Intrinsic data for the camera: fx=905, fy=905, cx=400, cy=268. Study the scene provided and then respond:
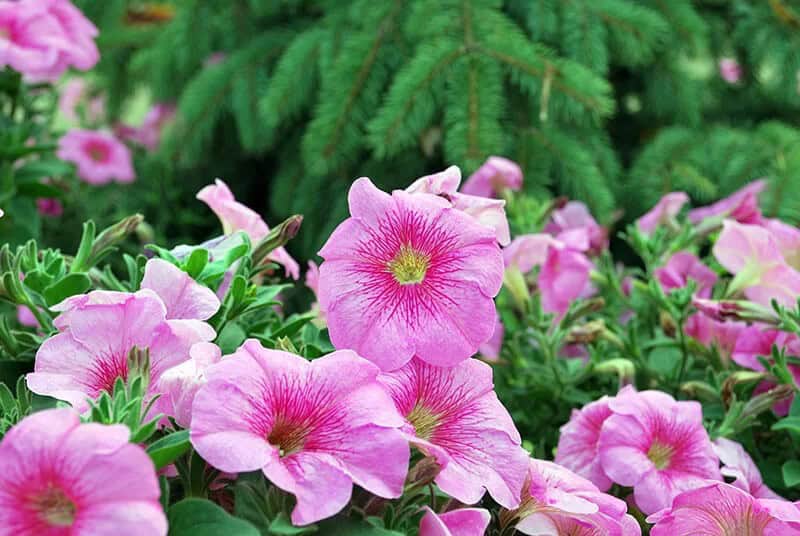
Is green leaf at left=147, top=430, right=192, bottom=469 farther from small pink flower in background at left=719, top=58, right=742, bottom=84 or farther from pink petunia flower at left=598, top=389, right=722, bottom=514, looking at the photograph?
small pink flower in background at left=719, top=58, right=742, bottom=84

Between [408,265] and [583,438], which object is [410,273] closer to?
[408,265]

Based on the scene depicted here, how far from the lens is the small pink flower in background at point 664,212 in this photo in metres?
1.27

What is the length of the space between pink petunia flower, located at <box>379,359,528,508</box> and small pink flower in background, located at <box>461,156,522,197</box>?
0.63m

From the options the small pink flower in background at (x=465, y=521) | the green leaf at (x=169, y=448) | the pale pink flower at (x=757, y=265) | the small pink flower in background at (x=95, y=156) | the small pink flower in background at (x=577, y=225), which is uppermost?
the green leaf at (x=169, y=448)

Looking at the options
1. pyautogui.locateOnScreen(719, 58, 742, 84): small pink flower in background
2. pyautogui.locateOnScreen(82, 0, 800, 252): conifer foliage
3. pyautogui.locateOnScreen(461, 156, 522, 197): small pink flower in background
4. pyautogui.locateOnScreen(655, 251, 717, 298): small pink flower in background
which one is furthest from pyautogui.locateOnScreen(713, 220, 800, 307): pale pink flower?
pyautogui.locateOnScreen(719, 58, 742, 84): small pink flower in background

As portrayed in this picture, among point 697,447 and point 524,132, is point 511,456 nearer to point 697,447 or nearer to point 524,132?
point 697,447

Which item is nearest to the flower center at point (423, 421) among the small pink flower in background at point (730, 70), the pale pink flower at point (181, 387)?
the pale pink flower at point (181, 387)

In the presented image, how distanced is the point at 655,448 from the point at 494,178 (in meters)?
0.54

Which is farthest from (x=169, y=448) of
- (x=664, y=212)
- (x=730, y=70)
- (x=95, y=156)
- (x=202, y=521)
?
(x=730, y=70)

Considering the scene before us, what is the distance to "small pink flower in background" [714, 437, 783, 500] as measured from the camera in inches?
32.6

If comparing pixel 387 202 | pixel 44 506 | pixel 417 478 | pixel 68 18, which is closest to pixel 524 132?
pixel 68 18

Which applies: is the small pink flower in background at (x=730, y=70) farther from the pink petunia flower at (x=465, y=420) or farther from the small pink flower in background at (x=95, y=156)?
the pink petunia flower at (x=465, y=420)

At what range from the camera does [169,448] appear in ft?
1.76

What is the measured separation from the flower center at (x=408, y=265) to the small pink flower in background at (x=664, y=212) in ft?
2.31
